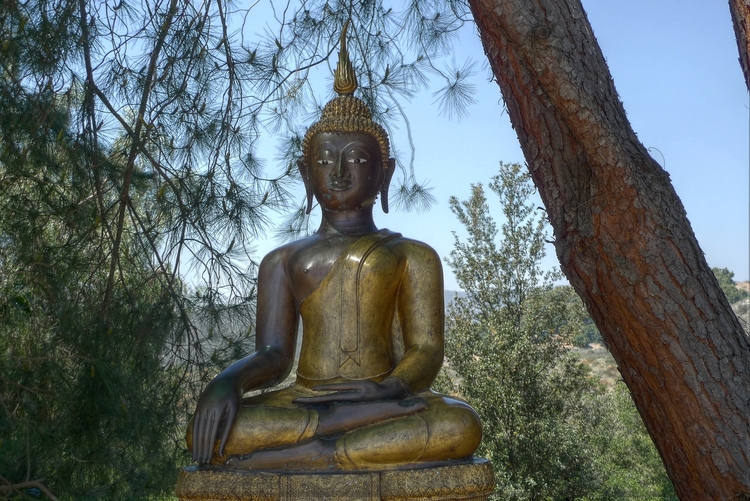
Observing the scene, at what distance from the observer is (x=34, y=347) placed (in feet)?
12.9

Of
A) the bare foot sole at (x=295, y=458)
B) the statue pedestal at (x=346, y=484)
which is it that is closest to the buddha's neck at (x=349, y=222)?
the bare foot sole at (x=295, y=458)

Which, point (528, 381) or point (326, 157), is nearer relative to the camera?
point (326, 157)

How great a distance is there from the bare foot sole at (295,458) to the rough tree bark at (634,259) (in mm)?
1232

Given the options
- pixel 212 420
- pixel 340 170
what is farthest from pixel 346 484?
pixel 340 170

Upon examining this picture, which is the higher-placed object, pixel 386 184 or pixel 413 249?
pixel 386 184

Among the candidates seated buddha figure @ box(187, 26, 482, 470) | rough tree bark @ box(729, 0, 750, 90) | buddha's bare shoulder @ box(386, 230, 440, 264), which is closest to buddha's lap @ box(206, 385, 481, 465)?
seated buddha figure @ box(187, 26, 482, 470)

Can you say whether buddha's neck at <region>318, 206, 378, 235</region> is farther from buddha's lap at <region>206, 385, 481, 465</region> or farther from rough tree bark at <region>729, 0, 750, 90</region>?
rough tree bark at <region>729, 0, 750, 90</region>

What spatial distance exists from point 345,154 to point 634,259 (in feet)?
3.79

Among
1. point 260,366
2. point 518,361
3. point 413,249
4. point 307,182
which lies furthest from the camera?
point 518,361

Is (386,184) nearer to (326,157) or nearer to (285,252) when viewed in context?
(326,157)

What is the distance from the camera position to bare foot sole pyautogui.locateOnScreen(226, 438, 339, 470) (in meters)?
2.63

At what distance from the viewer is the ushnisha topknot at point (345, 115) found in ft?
10.8

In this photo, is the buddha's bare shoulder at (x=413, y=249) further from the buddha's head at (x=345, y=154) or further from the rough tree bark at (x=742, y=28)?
the rough tree bark at (x=742, y=28)

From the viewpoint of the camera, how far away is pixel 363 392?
276 centimetres
